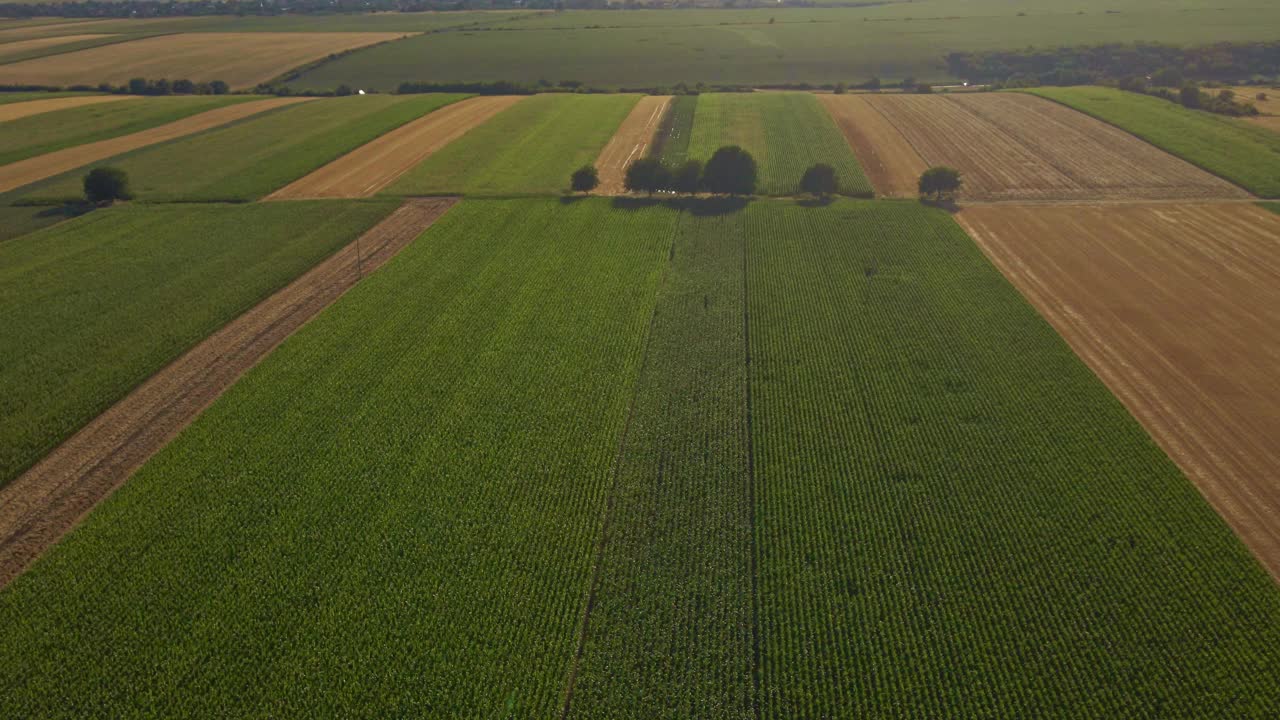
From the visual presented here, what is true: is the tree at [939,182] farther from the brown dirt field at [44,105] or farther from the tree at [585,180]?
the brown dirt field at [44,105]

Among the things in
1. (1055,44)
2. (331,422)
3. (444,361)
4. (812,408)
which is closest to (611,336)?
(444,361)

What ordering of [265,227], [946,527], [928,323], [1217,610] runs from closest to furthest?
[1217,610], [946,527], [928,323], [265,227]

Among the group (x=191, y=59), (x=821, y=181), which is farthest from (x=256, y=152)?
(x=191, y=59)

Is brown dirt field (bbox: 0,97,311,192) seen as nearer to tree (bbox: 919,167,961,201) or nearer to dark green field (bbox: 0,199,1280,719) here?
dark green field (bbox: 0,199,1280,719)

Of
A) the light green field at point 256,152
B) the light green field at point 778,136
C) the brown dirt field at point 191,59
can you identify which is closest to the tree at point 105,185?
the light green field at point 256,152

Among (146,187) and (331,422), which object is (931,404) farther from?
(146,187)

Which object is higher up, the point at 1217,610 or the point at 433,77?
the point at 433,77

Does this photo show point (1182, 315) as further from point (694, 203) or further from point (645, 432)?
point (694, 203)
